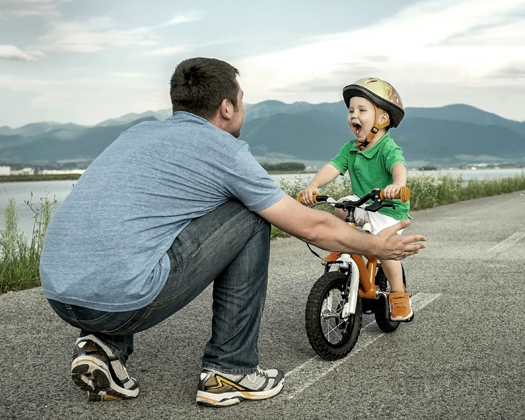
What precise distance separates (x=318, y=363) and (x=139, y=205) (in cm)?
160

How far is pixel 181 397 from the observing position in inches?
125

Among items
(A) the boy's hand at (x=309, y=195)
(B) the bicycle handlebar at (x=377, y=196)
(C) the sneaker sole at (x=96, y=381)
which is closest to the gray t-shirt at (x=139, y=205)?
(C) the sneaker sole at (x=96, y=381)

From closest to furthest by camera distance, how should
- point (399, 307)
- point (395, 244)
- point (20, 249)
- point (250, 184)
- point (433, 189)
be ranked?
point (250, 184)
point (395, 244)
point (399, 307)
point (20, 249)
point (433, 189)

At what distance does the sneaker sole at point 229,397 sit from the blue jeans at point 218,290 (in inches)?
4.4

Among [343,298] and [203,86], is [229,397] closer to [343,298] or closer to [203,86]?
[343,298]

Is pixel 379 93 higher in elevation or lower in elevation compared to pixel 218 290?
higher

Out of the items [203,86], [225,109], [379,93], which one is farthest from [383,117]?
[203,86]

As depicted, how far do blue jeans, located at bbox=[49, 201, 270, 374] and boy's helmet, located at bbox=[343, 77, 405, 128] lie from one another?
143 cm

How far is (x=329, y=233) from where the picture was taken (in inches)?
124

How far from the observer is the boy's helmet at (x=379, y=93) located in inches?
159

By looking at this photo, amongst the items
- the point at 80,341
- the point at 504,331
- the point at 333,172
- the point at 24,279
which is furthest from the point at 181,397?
the point at 24,279

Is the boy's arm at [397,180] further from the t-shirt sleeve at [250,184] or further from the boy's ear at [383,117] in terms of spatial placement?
the t-shirt sleeve at [250,184]

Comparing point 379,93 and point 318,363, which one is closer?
point 318,363

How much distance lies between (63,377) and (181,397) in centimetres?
78
